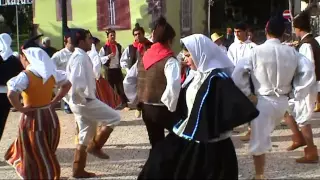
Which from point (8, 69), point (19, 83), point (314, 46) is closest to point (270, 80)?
point (314, 46)

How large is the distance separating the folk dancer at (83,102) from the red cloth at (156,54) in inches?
28.4

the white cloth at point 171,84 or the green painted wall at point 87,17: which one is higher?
the green painted wall at point 87,17

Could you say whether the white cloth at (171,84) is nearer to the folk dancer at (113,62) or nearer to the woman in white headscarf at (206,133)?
the woman in white headscarf at (206,133)

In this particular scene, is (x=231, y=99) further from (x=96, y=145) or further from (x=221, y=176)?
(x=96, y=145)

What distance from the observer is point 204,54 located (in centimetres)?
499

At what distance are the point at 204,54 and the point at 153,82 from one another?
847 mm

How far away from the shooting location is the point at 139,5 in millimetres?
16984

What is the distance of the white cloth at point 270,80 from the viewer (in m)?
5.47

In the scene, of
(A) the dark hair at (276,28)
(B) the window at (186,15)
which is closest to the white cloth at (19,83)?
(A) the dark hair at (276,28)

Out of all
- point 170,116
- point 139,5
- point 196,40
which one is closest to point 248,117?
point 196,40

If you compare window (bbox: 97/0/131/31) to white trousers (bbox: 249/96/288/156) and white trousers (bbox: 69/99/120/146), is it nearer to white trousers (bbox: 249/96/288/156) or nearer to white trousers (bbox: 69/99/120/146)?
white trousers (bbox: 69/99/120/146)

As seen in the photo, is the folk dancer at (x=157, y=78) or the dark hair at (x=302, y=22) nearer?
the folk dancer at (x=157, y=78)

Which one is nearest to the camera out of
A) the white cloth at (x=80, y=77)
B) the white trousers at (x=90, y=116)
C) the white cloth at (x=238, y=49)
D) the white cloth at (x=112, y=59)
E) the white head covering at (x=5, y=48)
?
the white cloth at (x=80, y=77)

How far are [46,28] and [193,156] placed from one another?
45.3 feet
